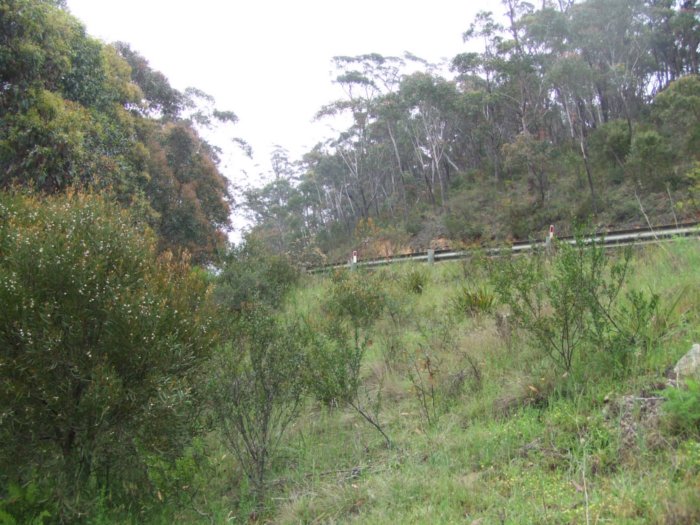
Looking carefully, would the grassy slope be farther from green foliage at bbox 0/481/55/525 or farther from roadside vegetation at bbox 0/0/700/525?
green foliage at bbox 0/481/55/525

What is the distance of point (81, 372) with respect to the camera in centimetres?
400

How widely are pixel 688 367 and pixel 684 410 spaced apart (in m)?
0.66

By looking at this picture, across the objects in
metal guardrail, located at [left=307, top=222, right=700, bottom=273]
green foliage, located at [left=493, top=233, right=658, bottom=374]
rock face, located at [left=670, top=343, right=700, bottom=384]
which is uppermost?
metal guardrail, located at [left=307, top=222, right=700, bottom=273]

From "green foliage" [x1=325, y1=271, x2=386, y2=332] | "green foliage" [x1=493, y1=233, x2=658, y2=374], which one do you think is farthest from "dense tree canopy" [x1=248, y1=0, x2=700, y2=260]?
"green foliage" [x1=493, y1=233, x2=658, y2=374]

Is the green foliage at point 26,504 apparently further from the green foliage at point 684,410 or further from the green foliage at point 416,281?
the green foliage at point 416,281

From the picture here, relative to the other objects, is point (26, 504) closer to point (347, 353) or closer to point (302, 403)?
point (302, 403)

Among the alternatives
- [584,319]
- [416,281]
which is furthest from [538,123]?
[584,319]

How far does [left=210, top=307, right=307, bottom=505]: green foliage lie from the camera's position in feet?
15.2

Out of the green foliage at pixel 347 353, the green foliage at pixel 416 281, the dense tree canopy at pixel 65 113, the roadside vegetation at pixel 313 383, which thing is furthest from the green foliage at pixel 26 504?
the green foliage at pixel 416 281

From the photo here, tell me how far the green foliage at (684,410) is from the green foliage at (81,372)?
3384 millimetres

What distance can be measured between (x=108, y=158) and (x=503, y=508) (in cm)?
1120

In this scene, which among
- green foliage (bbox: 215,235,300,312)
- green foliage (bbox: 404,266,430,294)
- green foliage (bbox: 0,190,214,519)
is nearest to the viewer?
green foliage (bbox: 0,190,214,519)

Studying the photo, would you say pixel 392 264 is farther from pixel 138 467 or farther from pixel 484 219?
pixel 484 219

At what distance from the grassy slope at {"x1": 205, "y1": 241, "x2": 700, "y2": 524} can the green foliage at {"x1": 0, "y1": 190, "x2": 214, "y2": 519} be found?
1209 millimetres
